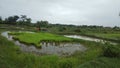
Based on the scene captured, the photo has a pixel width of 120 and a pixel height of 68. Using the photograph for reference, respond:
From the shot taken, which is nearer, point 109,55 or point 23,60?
point 23,60

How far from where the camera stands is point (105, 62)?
10.5 meters

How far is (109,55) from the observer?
12.4 meters

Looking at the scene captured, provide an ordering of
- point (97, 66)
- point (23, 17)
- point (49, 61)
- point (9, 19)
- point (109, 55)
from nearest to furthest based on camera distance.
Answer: point (97, 66)
point (49, 61)
point (109, 55)
point (9, 19)
point (23, 17)

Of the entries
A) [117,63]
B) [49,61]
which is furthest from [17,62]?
[117,63]

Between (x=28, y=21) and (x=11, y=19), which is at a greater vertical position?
(x=11, y=19)

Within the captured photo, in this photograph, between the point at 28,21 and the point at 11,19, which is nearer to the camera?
the point at 11,19

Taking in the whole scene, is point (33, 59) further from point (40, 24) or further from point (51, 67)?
point (40, 24)

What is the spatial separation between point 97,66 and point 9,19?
5953 cm

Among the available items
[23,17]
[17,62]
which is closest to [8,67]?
[17,62]

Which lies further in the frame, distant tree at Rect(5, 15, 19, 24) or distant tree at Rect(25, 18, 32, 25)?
distant tree at Rect(25, 18, 32, 25)

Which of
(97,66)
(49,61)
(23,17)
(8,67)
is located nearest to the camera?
(8,67)

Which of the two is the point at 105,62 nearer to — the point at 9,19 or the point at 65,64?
the point at 65,64

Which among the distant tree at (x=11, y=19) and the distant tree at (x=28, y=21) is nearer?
the distant tree at (x=11, y=19)

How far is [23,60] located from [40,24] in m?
55.4
